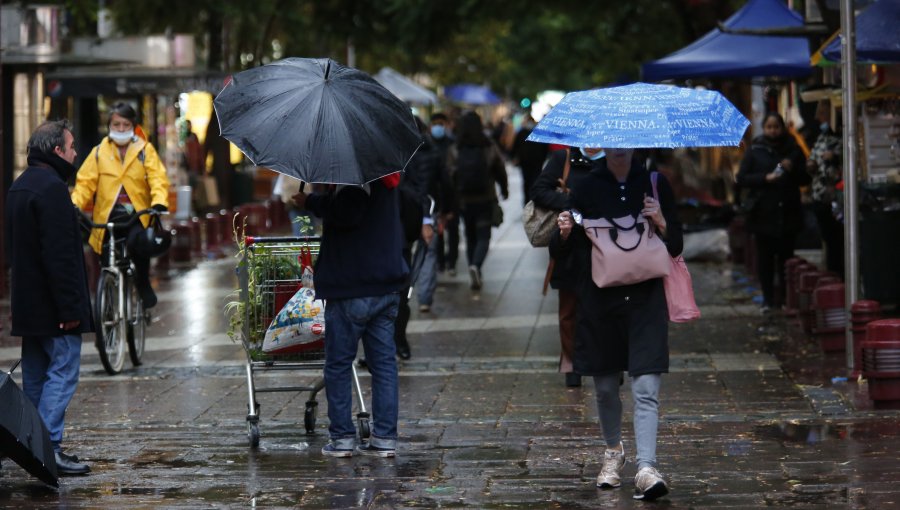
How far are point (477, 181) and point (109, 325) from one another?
6.74m

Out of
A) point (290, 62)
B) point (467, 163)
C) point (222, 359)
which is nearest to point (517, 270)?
point (467, 163)

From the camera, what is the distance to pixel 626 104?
22.1 feet

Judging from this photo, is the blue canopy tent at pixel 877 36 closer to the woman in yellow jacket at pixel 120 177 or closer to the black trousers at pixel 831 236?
the black trousers at pixel 831 236

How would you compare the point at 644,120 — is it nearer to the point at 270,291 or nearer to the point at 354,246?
the point at 354,246

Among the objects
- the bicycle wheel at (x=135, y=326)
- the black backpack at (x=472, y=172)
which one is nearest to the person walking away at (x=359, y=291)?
the bicycle wheel at (x=135, y=326)

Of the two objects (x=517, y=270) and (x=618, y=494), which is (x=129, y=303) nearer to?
(x=618, y=494)

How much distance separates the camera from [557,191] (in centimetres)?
961

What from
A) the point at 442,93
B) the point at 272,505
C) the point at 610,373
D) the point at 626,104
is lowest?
the point at 272,505

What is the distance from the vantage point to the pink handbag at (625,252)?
268 inches

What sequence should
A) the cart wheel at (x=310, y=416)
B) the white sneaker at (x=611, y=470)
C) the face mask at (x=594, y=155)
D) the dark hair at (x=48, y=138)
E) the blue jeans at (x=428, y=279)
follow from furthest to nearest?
1. the blue jeans at (x=428, y=279)
2. the cart wheel at (x=310, y=416)
3. the face mask at (x=594, y=155)
4. the dark hair at (x=48, y=138)
5. the white sneaker at (x=611, y=470)

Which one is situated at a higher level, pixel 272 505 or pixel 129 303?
pixel 129 303

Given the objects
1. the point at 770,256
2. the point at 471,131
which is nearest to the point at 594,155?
the point at 770,256

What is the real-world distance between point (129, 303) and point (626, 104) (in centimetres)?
571

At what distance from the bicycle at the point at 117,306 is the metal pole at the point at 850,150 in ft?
16.2
